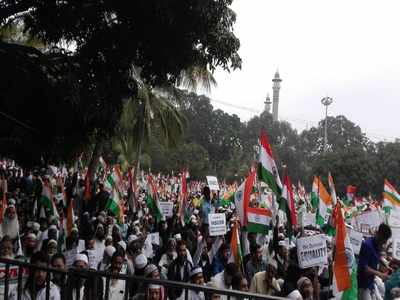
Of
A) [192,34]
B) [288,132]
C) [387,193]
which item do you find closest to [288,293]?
[192,34]

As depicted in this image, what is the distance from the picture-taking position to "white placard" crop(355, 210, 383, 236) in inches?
429

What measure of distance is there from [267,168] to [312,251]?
6.50 feet

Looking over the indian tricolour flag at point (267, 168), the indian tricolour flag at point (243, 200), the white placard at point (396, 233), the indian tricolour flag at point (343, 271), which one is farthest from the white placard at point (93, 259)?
the white placard at point (396, 233)

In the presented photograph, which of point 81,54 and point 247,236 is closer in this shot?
point 81,54

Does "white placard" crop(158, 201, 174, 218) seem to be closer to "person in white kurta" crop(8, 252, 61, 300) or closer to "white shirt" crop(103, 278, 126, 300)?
"white shirt" crop(103, 278, 126, 300)

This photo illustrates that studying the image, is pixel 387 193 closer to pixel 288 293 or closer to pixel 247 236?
pixel 247 236

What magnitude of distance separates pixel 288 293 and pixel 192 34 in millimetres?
4043

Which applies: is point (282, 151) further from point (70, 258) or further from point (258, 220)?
point (70, 258)

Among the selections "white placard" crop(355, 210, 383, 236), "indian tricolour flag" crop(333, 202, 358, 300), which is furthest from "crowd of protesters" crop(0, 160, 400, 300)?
"white placard" crop(355, 210, 383, 236)

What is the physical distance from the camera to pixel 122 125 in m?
19.9

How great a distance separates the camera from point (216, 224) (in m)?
8.41

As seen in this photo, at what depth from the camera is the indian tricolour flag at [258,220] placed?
8.11m

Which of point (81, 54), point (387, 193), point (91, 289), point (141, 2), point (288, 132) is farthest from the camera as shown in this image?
point (288, 132)

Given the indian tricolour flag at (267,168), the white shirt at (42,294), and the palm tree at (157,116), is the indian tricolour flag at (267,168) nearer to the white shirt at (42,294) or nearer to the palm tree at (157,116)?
the white shirt at (42,294)
